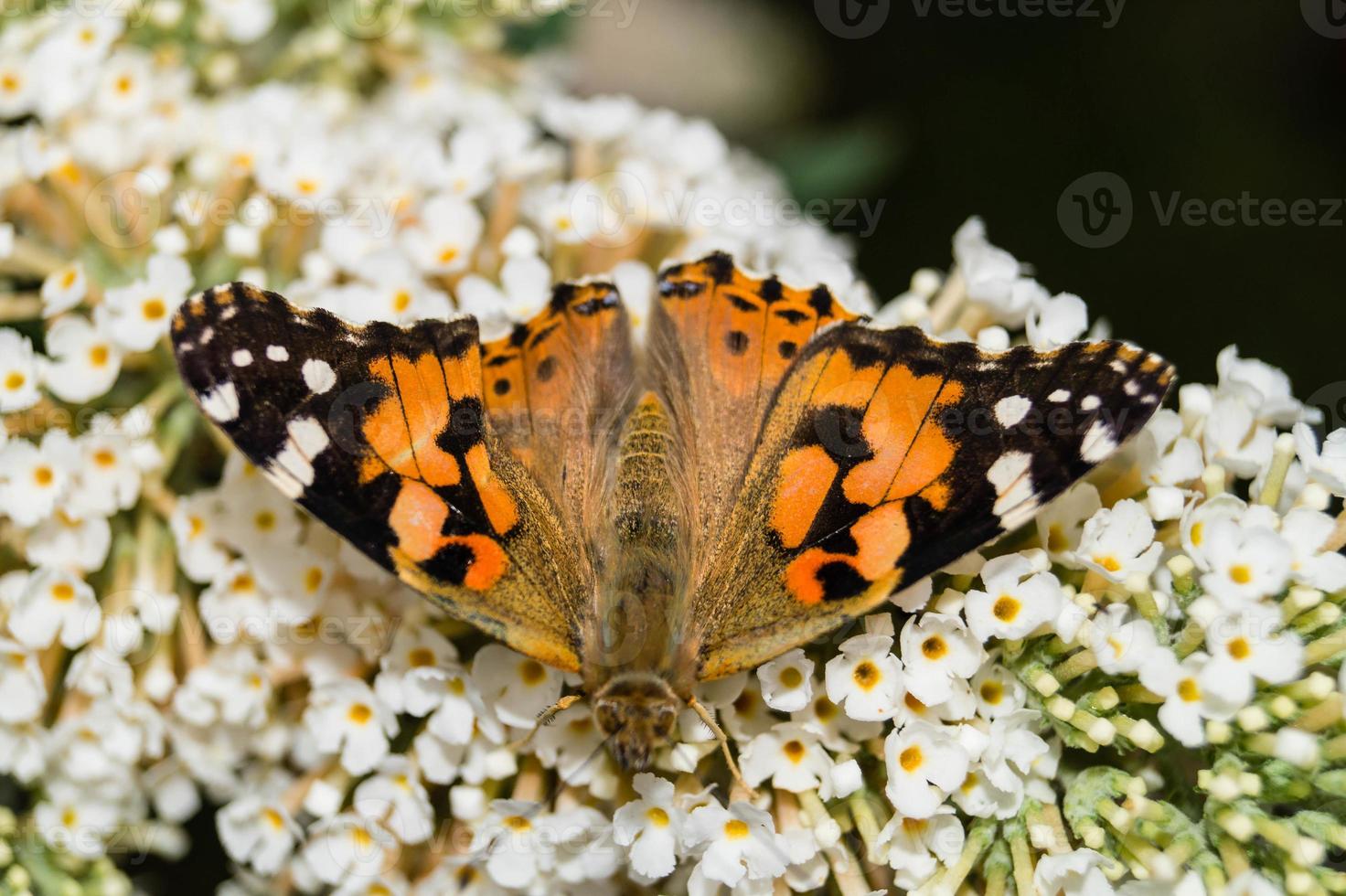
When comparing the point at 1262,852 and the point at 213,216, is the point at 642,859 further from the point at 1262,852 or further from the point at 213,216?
the point at 213,216

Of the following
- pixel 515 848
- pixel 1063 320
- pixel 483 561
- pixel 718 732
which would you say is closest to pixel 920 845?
pixel 718 732

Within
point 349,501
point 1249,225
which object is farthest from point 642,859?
point 1249,225

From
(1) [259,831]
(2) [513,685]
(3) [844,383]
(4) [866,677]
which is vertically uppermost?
(3) [844,383]

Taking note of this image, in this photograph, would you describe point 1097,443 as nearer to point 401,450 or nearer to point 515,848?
point 401,450

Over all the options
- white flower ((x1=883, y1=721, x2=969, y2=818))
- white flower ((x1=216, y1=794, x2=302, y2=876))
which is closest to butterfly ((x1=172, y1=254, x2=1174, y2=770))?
white flower ((x1=883, y1=721, x2=969, y2=818))

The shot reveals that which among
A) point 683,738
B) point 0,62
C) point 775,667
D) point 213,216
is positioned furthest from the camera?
point 0,62
